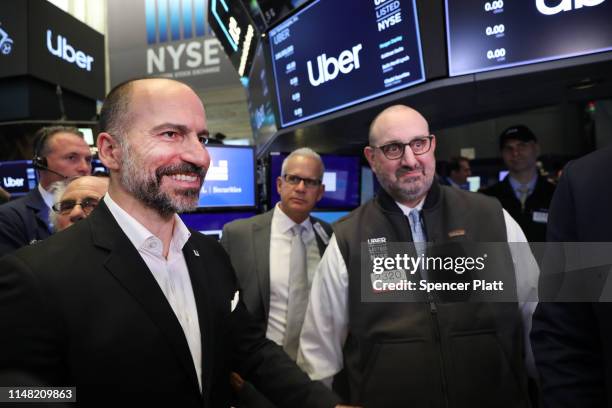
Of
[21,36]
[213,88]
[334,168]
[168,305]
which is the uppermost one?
[213,88]

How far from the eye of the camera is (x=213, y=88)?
A: 32.0 ft

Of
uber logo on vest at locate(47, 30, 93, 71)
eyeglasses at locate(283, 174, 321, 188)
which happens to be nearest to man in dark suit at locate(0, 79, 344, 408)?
eyeglasses at locate(283, 174, 321, 188)

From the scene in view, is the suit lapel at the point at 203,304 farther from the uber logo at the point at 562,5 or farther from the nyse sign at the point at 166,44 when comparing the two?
the nyse sign at the point at 166,44

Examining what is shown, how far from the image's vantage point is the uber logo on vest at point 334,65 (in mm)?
3080

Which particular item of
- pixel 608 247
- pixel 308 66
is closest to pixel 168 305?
pixel 608 247

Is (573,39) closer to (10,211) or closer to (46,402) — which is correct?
(46,402)

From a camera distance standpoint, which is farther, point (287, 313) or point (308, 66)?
point (308, 66)

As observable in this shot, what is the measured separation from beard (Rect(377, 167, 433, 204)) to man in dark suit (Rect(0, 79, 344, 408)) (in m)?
0.84

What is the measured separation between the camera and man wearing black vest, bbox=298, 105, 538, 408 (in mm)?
1633

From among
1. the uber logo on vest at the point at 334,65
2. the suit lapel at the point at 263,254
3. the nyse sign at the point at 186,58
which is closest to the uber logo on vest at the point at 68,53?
the uber logo on vest at the point at 334,65

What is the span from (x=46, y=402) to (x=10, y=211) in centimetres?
204

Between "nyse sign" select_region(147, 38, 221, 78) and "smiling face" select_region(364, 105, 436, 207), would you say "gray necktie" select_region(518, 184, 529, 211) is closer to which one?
"smiling face" select_region(364, 105, 436, 207)

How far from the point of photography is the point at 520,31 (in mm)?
2389

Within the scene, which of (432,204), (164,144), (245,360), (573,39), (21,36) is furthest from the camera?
(21,36)
